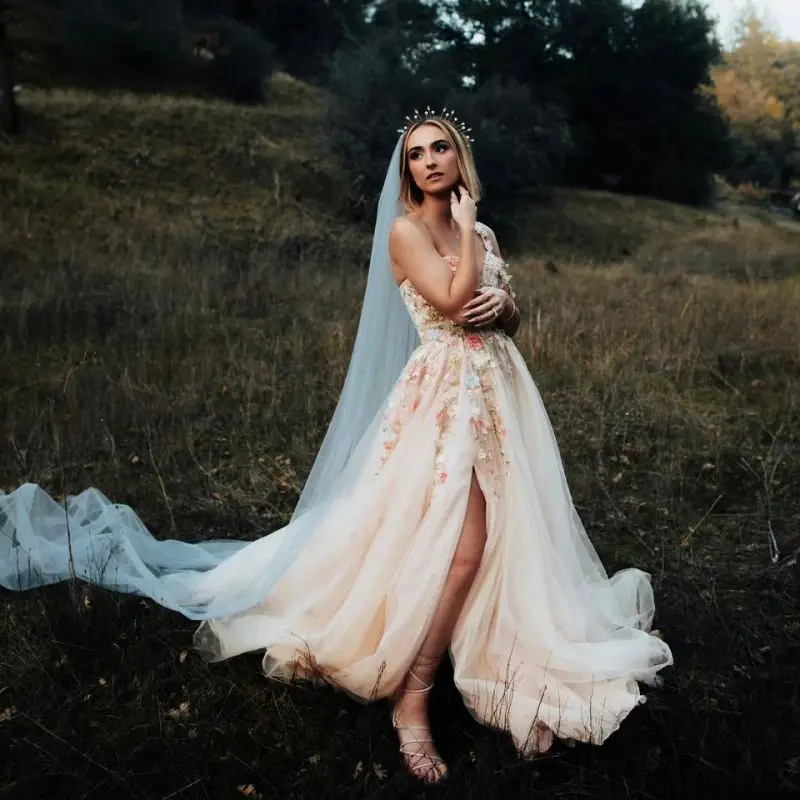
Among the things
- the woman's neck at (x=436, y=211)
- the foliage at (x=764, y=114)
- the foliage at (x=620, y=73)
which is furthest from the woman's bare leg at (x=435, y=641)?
the foliage at (x=764, y=114)

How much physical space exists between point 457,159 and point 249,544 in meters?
1.88

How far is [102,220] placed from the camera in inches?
482

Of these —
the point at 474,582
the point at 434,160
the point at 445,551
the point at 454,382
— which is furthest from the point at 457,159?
the point at 474,582

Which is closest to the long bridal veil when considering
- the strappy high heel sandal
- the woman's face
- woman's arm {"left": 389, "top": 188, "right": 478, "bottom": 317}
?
the woman's face

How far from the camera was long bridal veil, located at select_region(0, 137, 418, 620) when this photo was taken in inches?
125

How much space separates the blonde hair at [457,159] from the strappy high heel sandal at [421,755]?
5.80 ft

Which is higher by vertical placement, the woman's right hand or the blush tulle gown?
the woman's right hand

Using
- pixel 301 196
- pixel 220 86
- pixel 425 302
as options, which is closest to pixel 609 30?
pixel 220 86

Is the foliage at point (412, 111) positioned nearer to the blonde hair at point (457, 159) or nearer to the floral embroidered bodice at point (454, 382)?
the blonde hair at point (457, 159)

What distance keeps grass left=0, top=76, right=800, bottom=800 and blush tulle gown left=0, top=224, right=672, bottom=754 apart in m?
0.16

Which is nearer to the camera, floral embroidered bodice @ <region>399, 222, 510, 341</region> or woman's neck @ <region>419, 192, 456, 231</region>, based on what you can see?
floral embroidered bodice @ <region>399, 222, 510, 341</region>

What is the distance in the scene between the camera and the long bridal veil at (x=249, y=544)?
318cm

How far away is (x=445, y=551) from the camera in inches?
104

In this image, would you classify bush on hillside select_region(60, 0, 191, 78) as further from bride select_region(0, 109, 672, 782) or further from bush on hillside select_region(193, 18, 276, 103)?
bride select_region(0, 109, 672, 782)
